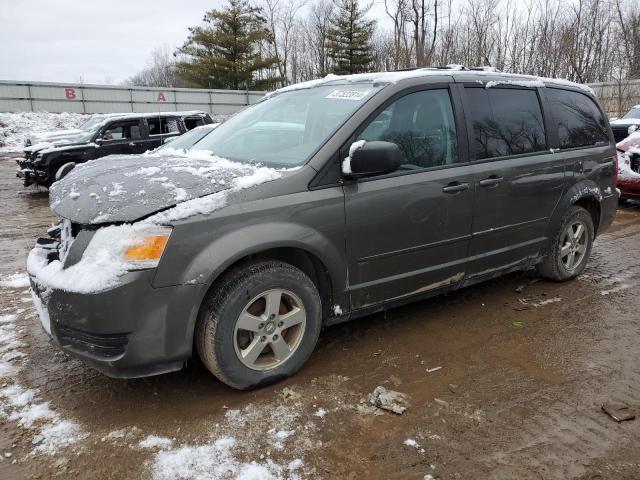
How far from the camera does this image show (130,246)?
2.47 meters

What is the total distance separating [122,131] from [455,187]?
405 inches

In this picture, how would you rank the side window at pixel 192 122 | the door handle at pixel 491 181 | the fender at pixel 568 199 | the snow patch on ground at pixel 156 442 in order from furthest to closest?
the side window at pixel 192 122 < the fender at pixel 568 199 < the door handle at pixel 491 181 < the snow patch on ground at pixel 156 442

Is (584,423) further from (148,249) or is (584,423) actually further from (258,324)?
(148,249)

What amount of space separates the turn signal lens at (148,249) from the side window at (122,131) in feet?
33.9

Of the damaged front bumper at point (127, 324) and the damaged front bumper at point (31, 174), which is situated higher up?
the damaged front bumper at point (31, 174)

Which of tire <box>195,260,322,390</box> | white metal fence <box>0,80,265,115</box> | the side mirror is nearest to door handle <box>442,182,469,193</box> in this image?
the side mirror

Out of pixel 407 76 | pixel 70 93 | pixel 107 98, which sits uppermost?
pixel 70 93

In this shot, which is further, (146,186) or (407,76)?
(407,76)

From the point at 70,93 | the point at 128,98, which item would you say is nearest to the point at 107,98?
the point at 128,98

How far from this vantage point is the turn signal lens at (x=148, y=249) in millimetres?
2465

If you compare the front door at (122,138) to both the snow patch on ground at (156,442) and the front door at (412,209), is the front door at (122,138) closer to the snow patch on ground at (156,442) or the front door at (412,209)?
the front door at (412,209)

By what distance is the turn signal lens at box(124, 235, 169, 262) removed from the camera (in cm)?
246

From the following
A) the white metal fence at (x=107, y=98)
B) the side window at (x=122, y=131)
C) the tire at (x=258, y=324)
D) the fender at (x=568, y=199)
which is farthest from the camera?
the white metal fence at (x=107, y=98)

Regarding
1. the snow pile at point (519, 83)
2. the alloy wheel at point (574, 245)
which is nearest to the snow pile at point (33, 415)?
the snow pile at point (519, 83)
